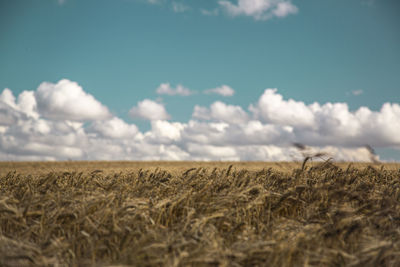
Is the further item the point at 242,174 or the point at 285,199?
the point at 242,174

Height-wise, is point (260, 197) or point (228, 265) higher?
point (260, 197)

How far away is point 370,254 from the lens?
135 inches

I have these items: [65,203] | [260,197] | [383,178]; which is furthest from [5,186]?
[383,178]

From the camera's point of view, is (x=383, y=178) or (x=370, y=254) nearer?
(x=370, y=254)

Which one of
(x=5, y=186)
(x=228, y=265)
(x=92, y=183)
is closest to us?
(x=228, y=265)

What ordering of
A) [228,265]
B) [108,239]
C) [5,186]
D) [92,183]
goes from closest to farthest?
[228,265], [108,239], [92,183], [5,186]

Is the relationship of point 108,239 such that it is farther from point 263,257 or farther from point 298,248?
point 298,248

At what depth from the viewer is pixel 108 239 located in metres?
4.19

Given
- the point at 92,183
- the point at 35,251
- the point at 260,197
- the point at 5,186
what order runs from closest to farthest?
the point at 35,251
the point at 260,197
the point at 92,183
the point at 5,186

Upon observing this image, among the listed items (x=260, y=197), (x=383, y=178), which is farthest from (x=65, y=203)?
(x=383, y=178)

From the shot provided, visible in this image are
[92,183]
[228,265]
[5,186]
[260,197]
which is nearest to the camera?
[228,265]

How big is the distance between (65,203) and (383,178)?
7944 millimetres

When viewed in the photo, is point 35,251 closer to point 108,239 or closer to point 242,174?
point 108,239

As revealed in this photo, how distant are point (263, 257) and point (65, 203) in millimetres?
3446
